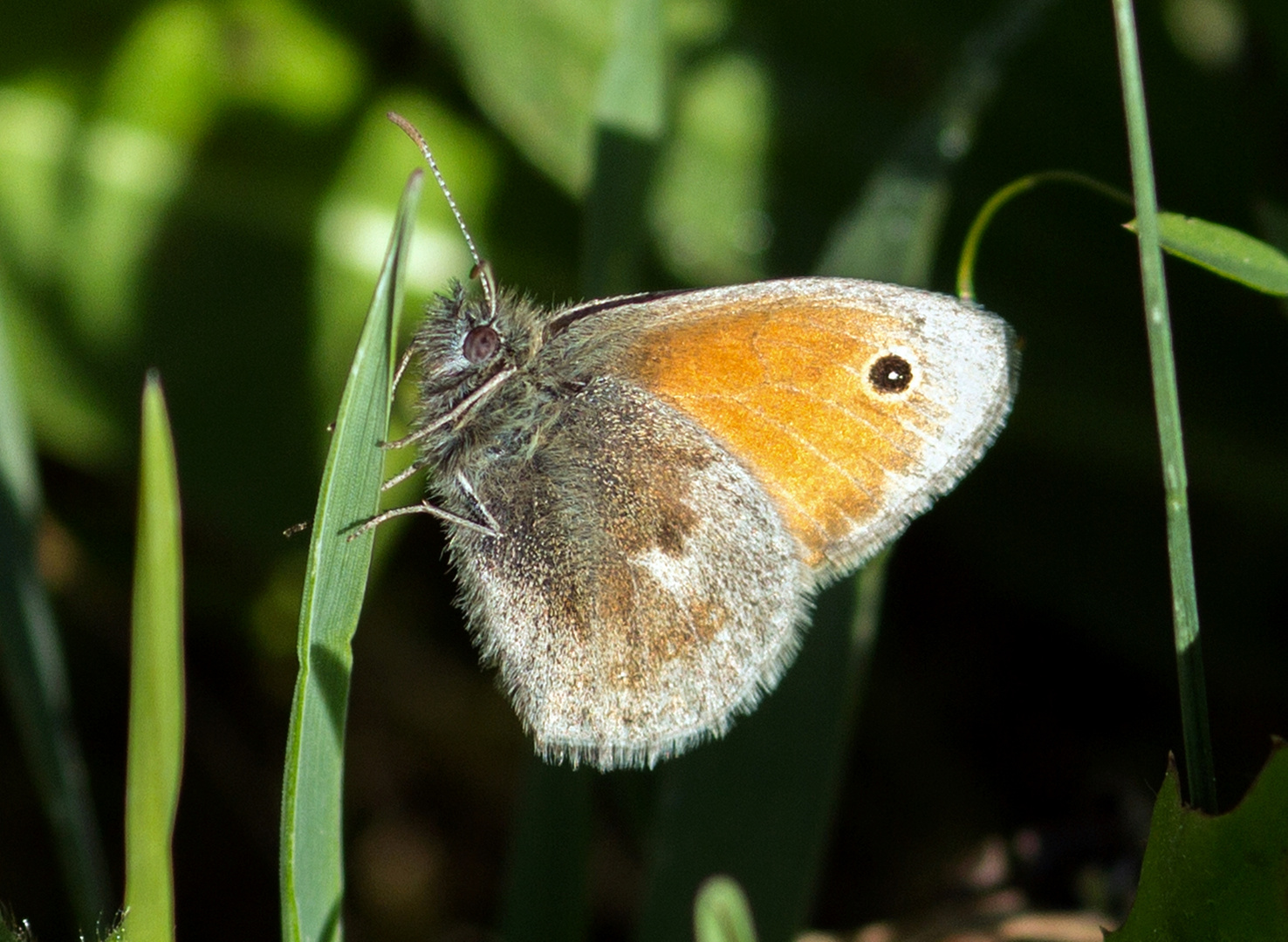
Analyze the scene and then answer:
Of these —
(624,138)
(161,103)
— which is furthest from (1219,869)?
(161,103)

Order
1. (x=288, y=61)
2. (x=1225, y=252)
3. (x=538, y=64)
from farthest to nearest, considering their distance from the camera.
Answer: (x=288, y=61), (x=538, y=64), (x=1225, y=252)

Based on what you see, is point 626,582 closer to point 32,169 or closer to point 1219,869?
point 1219,869

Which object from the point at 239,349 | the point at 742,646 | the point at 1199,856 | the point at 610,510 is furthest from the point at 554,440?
the point at 239,349

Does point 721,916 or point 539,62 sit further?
point 539,62

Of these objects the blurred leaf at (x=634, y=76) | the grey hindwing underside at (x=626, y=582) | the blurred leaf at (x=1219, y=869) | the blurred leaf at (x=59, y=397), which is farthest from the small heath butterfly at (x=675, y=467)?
the blurred leaf at (x=59, y=397)

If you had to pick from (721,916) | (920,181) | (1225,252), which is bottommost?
(721,916)

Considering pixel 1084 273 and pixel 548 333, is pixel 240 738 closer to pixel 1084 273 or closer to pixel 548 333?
pixel 548 333
